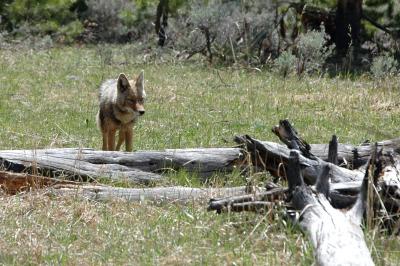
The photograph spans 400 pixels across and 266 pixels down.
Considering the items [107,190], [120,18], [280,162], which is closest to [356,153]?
[280,162]

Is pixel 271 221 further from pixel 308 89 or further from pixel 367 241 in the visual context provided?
pixel 308 89

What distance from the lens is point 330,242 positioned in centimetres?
450

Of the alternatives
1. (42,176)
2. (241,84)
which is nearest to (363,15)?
(241,84)

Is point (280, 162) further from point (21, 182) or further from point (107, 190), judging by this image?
point (21, 182)

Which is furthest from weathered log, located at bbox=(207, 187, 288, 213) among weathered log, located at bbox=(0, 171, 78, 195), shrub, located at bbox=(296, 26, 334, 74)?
shrub, located at bbox=(296, 26, 334, 74)

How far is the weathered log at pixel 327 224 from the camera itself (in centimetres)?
430

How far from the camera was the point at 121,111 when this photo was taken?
9.45 m

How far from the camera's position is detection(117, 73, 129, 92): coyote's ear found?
31.3 ft

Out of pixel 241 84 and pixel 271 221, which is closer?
pixel 271 221

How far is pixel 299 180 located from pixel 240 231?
53cm

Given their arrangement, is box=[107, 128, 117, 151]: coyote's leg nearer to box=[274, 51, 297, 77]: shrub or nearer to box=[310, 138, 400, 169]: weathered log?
box=[310, 138, 400, 169]: weathered log

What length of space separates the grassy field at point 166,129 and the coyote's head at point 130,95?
1.58 ft

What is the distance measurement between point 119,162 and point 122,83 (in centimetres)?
267

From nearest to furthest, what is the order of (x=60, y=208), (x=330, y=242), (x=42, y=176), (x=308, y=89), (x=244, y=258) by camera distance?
1. (x=330, y=242)
2. (x=244, y=258)
3. (x=60, y=208)
4. (x=42, y=176)
5. (x=308, y=89)
